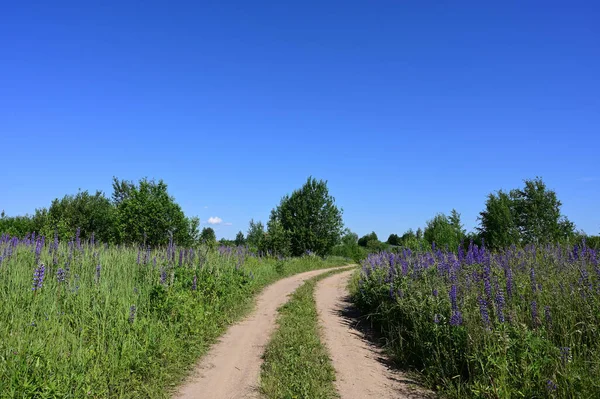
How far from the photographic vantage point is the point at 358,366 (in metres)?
5.96

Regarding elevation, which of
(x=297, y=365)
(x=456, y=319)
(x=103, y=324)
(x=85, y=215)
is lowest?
(x=297, y=365)

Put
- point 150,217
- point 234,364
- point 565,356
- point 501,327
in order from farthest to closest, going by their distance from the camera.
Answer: point 150,217, point 234,364, point 501,327, point 565,356

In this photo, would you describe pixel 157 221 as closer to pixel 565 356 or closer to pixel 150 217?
pixel 150 217

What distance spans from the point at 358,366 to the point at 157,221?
18706 millimetres

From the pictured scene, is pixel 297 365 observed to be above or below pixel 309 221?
below

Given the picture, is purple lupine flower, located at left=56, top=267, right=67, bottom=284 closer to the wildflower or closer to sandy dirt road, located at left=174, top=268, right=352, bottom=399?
the wildflower

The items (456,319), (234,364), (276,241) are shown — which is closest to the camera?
(456,319)

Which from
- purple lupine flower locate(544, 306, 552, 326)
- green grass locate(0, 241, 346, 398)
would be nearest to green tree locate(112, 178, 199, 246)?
green grass locate(0, 241, 346, 398)

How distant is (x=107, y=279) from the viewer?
7840 millimetres

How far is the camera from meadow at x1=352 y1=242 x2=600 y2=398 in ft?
13.3

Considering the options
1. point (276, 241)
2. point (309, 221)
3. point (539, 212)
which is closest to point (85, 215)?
point (276, 241)

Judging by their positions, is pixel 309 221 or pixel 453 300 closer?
pixel 453 300

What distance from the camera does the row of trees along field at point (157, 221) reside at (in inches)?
842

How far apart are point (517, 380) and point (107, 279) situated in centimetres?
790
